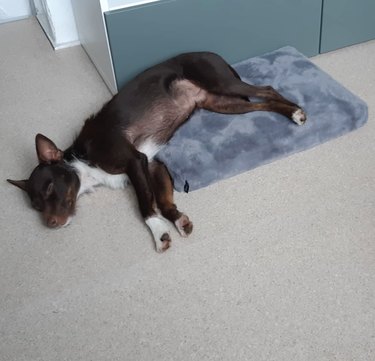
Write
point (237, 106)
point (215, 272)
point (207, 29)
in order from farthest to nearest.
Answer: point (207, 29) < point (237, 106) < point (215, 272)

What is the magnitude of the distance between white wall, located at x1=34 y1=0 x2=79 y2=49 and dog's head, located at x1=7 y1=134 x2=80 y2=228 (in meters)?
1.36

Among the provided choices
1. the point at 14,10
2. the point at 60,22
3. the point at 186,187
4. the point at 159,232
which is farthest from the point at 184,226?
the point at 14,10

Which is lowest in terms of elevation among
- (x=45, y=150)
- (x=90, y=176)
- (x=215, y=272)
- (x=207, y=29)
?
(x=215, y=272)

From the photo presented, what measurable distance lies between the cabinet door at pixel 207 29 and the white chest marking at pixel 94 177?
61 cm

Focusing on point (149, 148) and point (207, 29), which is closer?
point (149, 148)

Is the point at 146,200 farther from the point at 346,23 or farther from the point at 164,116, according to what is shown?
the point at 346,23

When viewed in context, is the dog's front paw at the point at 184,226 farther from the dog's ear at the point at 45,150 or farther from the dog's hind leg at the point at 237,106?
the dog's hind leg at the point at 237,106

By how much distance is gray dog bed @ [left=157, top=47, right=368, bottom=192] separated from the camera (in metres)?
2.01

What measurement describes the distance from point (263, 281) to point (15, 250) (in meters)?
0.91

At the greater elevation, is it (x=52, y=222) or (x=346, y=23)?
(x=346, y=23)

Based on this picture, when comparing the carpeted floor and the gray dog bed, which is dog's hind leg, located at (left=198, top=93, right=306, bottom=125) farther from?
the carpeted floor

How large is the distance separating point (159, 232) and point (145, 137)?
503mm

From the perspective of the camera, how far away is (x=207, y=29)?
2.42 meters

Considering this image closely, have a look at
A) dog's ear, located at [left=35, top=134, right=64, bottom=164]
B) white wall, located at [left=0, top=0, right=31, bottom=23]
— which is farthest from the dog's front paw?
white wall, located at [left=0, top=0, right=31, bottom=23]
